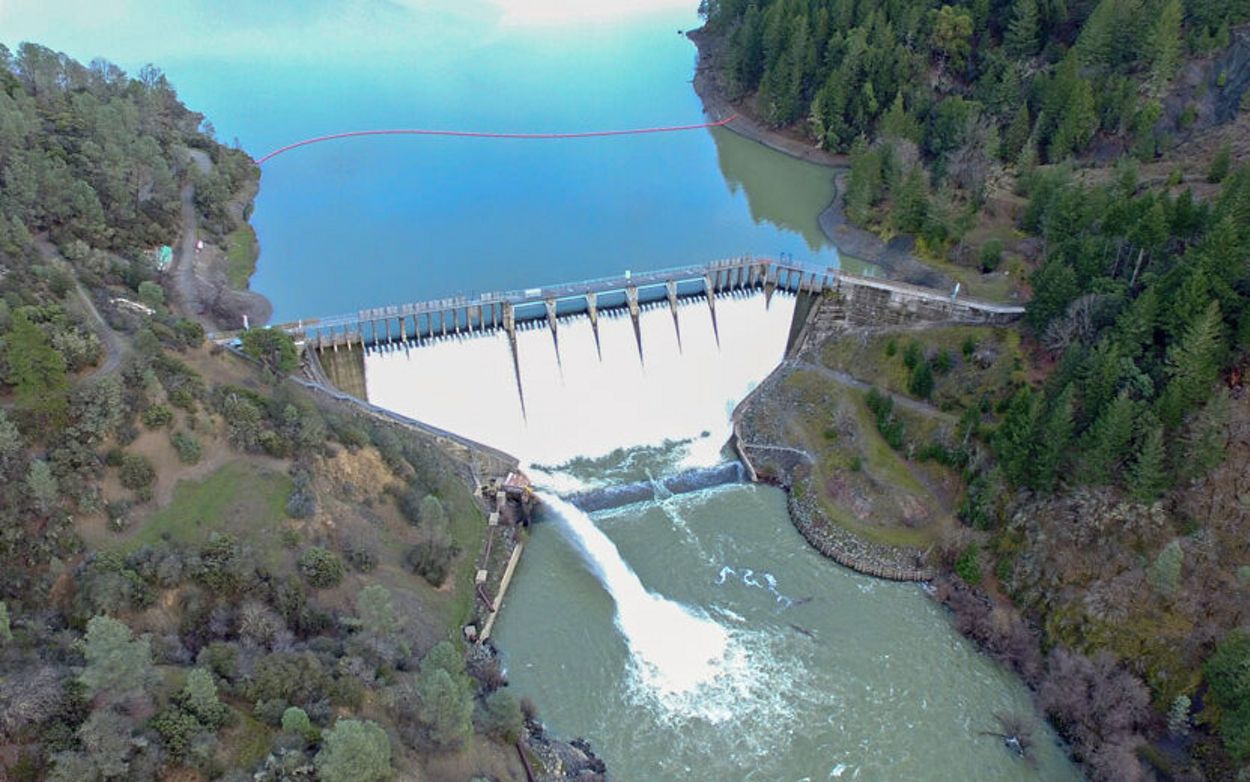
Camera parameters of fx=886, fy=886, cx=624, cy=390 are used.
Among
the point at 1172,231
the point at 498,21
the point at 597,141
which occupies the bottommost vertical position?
the point at 1172,231

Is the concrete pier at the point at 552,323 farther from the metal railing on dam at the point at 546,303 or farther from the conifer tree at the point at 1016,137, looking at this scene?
the conifer tree at the point at 1016,137

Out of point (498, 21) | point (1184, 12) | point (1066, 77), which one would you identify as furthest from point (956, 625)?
point (498, 21)

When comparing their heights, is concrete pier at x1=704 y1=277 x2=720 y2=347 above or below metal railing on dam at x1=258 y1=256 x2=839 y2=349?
below

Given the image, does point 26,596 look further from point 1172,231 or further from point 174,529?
point 1172,231

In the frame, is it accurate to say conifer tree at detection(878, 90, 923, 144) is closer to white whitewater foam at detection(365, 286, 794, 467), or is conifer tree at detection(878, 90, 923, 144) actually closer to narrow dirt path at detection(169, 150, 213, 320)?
white whitewater foam at detection(365, 286, 794, 467)

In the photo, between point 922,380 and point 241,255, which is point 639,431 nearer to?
point 922,380

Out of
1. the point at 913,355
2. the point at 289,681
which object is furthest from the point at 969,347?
the point at 289,681

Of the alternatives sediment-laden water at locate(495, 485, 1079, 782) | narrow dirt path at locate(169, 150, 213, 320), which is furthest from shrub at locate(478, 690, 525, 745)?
narrow dirt path at locate(169, 150, 213, 320)
